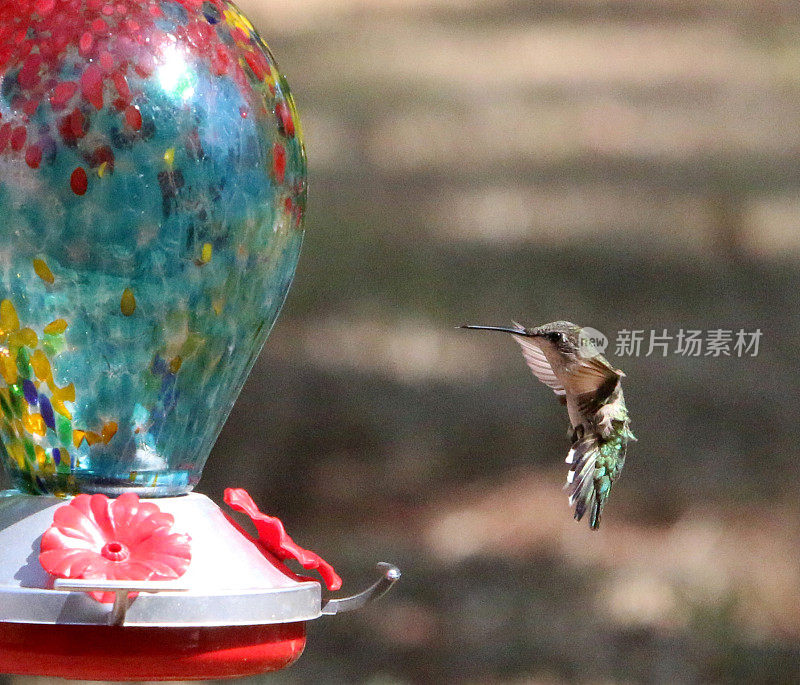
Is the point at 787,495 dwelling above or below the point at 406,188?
below

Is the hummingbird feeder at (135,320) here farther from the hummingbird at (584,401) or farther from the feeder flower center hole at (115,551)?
the hummingbird at (584,401)

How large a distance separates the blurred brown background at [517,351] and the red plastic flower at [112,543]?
2210 mm

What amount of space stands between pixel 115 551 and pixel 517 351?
7.44 feet

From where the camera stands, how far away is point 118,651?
1182 mm

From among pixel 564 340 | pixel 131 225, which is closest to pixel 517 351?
pixel 564 340

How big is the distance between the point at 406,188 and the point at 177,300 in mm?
2198

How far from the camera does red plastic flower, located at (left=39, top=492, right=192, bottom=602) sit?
114 cm

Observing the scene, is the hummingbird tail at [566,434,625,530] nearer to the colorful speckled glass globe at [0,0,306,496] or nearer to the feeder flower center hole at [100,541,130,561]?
the colorful speckled glass globe at [0,0,306,496]

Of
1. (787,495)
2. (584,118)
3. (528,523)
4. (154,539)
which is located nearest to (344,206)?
(584,118)

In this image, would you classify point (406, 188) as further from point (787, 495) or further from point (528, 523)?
point (787, 495)

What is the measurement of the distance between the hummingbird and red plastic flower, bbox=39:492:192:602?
0.52 m

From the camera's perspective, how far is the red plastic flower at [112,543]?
1.14m

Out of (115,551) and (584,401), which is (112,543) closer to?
(115,551)

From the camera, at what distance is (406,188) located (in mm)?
3490
